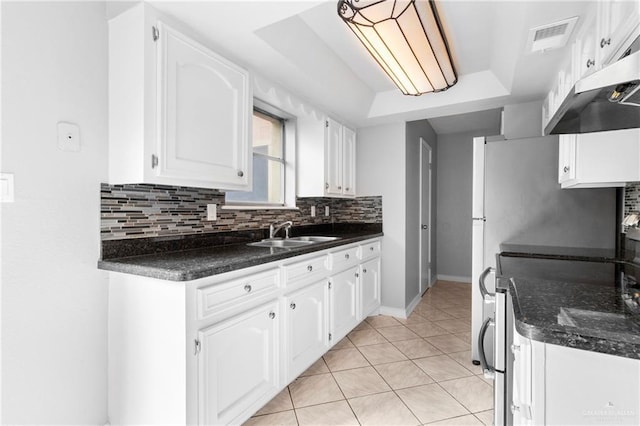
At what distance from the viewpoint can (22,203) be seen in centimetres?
133

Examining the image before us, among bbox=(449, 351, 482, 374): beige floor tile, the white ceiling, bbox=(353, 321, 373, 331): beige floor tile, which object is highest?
the white ceiling

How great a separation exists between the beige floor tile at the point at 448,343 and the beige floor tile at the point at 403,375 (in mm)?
439

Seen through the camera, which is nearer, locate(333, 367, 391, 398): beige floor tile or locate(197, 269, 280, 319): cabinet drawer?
locate(197, 269, 280, 319): cabinet drawer

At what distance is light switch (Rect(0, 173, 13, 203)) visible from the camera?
4.16 ft

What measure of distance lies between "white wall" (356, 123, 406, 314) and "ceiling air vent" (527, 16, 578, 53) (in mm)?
1679

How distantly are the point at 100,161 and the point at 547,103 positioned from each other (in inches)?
122

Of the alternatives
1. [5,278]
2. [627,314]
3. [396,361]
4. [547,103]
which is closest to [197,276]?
[5,278]

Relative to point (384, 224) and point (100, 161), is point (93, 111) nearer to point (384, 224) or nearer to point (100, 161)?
point (100, 161)

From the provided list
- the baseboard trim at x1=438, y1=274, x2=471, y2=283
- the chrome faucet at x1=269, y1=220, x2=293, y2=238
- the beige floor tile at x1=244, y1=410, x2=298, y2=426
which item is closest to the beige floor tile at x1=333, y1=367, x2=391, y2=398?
the beige floor tile at x1=244, y1=410, x2=298, y2=426

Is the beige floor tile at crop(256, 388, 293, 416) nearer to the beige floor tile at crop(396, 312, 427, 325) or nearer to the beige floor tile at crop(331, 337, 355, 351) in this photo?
the beige floor tile at crop(331, 337, 355, 351)

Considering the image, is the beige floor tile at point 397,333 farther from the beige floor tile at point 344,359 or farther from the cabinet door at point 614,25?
the cabinet door at point 614,25

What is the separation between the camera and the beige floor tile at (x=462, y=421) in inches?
67.5

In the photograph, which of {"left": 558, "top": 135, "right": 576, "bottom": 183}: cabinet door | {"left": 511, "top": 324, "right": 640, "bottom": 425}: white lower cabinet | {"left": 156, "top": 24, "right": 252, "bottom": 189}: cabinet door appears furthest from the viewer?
{"left": 558, "top": 135, "right": 576, "bottom": 183}: cabinet door

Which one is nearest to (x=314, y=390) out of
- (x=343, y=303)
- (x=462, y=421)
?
(x=343, y=303)
